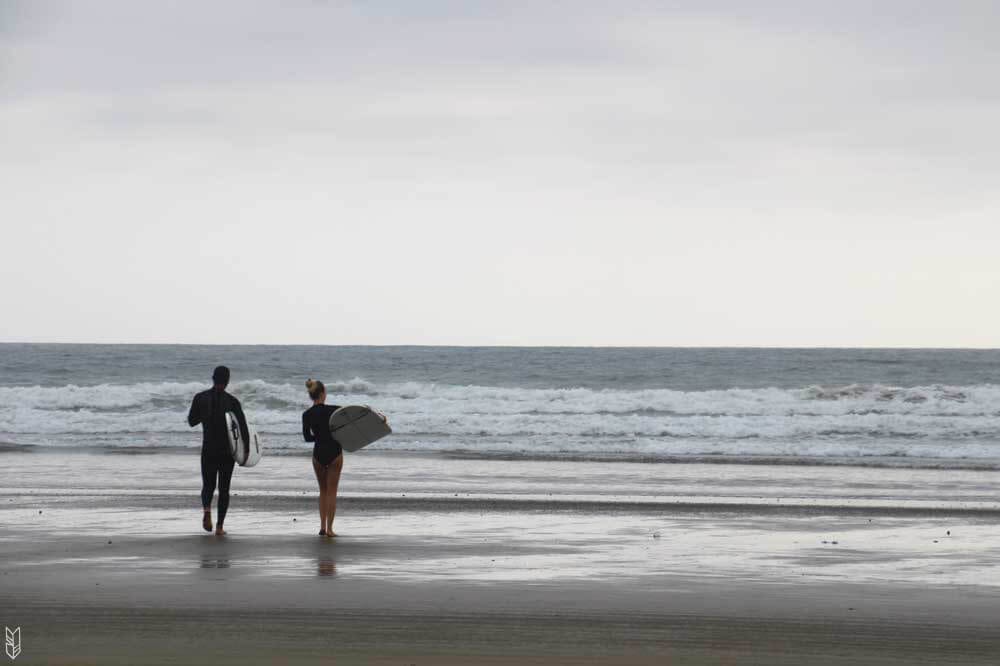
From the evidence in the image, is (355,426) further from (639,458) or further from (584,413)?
(584,413)

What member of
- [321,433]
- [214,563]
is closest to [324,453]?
[321,433]

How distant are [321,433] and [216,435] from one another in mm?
1091

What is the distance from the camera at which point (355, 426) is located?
12.8 meters

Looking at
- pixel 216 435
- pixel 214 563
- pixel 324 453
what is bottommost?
pixel 214 563

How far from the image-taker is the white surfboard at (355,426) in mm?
12625

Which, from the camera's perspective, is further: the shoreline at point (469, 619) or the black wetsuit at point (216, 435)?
the black wetsuit at point (216, 435)

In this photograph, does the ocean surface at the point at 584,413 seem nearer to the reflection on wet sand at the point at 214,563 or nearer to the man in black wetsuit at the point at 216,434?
the man in black wetsuit at the point at 216,434

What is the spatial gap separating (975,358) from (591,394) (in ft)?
165

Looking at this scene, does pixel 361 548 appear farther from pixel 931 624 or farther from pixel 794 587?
pixel 931 624

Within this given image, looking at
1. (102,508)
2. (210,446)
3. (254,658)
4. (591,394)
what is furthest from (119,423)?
(254,658)

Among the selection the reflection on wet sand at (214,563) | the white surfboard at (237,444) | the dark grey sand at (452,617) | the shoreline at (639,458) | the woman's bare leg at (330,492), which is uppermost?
the white surfboard at (237,444)

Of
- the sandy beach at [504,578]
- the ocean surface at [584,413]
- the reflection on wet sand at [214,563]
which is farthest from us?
the ocean surface at [584,413]

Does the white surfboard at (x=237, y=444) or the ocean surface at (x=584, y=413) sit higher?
the white surfboard at (x=237, y=444)

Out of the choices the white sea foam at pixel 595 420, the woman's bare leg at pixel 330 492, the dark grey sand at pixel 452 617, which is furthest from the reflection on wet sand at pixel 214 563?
the white sea foam at pixel 595 420
